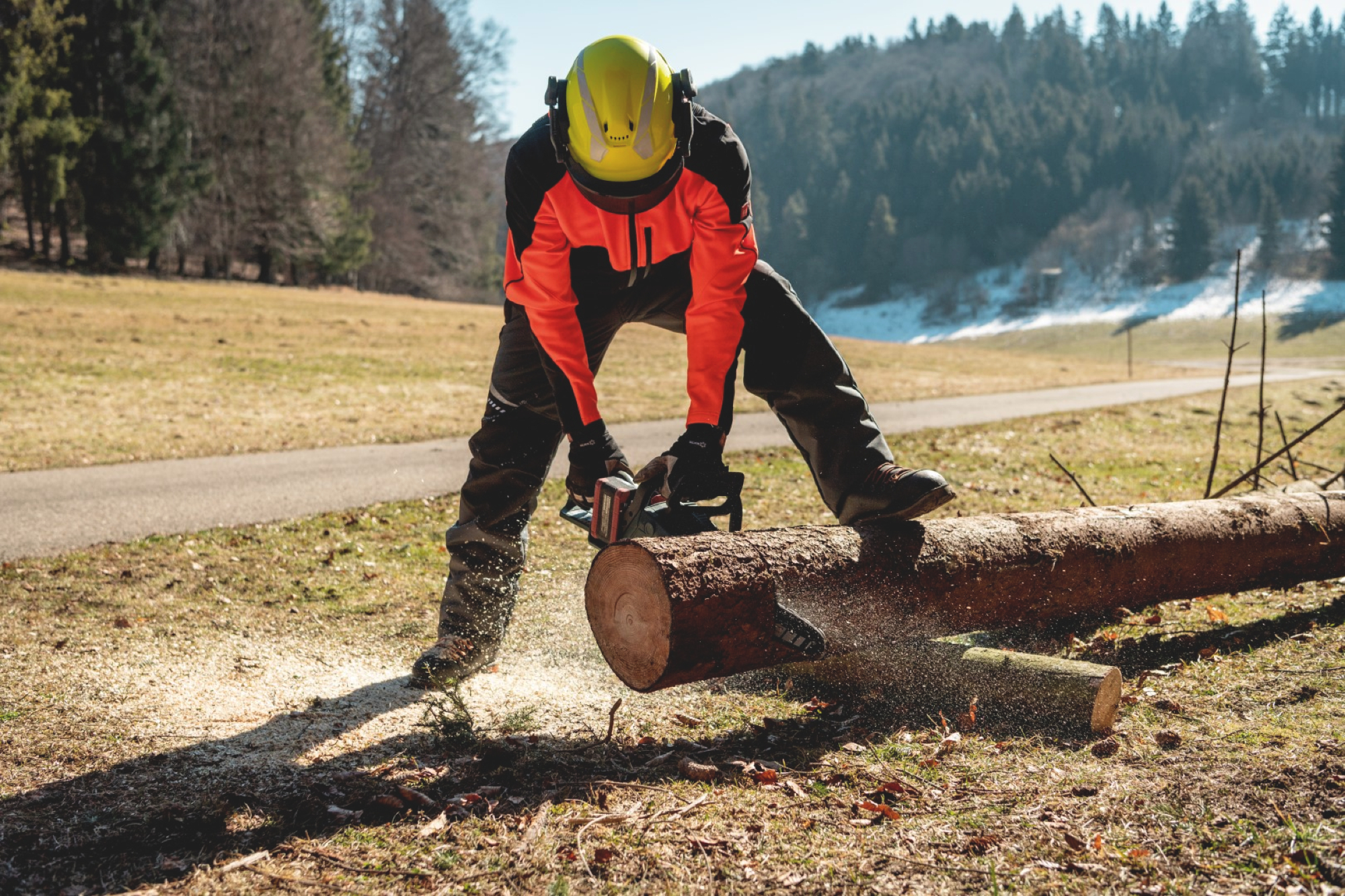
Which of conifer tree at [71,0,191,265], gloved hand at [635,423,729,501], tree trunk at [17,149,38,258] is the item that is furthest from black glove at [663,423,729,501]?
conifer tree at [71,0,191,265]

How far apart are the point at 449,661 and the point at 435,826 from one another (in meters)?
1.33

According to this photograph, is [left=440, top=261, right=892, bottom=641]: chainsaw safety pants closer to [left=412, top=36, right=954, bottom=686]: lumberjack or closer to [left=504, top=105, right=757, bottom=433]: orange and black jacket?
[left=412, top=36, right=954, bottom=686]: lumberjack

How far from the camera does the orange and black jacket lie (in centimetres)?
356

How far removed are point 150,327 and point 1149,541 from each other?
60.1 feet

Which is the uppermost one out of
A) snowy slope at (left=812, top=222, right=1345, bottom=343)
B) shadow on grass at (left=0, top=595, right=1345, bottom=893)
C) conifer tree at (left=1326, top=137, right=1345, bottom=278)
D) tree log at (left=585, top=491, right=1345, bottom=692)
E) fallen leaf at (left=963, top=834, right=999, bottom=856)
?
conifer tree at (left=1326, top=137, right=1345, bottom=278)

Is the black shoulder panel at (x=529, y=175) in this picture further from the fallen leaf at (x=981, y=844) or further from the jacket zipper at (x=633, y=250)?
the fallen leaf at (x=981, y=844)

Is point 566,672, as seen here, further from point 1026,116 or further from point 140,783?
point 1026,116

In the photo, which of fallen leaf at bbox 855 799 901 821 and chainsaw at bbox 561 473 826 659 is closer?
fallen leaf at bbox 855 799 901 821

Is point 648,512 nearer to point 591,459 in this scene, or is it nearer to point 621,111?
point 591,459

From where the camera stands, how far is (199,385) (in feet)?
42.8

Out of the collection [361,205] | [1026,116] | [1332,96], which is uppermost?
[1332,96]

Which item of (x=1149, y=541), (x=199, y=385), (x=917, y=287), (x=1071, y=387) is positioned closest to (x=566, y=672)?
(x=1149, y=541)

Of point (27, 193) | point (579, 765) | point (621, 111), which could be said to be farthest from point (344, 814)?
point (27, 193)

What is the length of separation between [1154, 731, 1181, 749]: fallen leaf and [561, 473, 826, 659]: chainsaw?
41.0 inches
